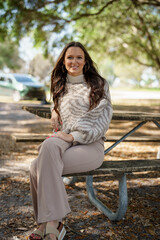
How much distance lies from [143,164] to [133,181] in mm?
1408

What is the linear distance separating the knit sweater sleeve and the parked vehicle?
536 inches

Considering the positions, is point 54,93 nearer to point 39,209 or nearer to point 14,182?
point 39,209

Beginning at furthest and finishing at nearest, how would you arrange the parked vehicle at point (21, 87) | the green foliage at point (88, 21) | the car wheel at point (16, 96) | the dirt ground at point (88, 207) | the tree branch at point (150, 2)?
the car wheel at point (16, 96) → the parked vehicle at point (21, 87) → the tree branch at point (150, 2) → the green foliage at point (88, 21) → the dirt ground at point (88, 207)

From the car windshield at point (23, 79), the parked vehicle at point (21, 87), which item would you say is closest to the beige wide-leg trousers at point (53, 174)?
the parked vehicle at point (21, 87)

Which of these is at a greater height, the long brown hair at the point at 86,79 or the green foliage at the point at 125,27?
the green foliage at the point at 125,27

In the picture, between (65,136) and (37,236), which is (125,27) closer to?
(65,136)

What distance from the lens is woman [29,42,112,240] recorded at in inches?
93.4

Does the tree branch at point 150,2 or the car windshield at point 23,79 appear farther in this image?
the car windshield at point 23,79

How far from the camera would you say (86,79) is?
306 cm

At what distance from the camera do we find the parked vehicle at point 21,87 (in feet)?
54.7

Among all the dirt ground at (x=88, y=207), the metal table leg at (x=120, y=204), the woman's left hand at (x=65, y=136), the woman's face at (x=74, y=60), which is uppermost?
the woman's face at (x=74, y=60)

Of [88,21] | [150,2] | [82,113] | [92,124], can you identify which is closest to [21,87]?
[88,21]

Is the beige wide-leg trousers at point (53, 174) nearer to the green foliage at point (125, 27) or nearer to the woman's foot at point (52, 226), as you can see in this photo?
the woman's foot at point (52, 226)

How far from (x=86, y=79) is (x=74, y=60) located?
231 mm
